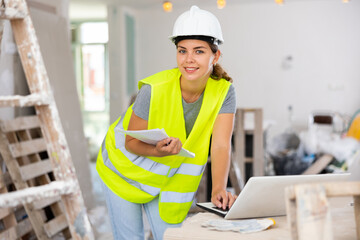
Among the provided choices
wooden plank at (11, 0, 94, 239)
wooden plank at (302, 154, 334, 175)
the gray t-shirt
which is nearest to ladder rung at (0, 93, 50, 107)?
wooden plank at (11, 0, 94, 239)

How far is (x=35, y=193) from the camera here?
1419 millimetres

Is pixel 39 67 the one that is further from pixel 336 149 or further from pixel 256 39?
pixel 256 39

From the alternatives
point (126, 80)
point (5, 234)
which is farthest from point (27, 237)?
point (126, 80)

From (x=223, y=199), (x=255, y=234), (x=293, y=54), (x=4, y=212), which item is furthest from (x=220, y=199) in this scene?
(x=293, y=54)

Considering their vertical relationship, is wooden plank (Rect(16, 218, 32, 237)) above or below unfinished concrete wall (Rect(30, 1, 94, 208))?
below

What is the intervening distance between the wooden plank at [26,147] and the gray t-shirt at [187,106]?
160 cm

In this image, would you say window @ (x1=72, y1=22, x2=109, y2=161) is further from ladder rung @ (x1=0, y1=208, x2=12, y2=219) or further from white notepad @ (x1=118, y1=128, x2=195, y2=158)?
white notepad @ (x1=118, y1=128, x2=195, y2=158)

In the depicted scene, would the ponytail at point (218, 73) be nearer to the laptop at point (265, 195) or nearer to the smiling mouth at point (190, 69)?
the smiling mouth at point (190, 69)

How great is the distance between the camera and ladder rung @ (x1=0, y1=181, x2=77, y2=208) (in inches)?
53.6

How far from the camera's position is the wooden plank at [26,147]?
10.2ft

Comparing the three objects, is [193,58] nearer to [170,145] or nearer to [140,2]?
[170,145]

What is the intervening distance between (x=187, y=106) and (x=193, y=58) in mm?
247

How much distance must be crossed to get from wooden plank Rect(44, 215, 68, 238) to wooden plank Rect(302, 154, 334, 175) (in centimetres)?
236

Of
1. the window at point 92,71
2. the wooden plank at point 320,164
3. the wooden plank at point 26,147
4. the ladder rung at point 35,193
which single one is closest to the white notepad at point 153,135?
the ladder rung at point 35,193
